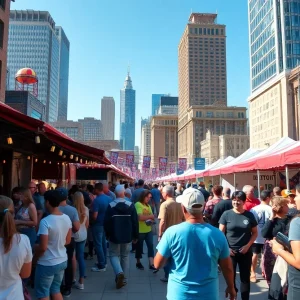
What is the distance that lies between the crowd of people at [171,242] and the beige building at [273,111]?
77913 millimetres

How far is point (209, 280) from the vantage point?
2.72 meters

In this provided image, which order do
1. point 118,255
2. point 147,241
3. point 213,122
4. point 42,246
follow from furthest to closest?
1. point 213,122
2. point 147,241
3. point 118,255
4. point 42,246

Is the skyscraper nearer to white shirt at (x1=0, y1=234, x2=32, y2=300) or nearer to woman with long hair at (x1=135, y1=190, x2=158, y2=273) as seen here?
woman with long hair at (x1=135, y1=190, x2=158, y2=273)

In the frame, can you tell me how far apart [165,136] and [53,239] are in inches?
6130

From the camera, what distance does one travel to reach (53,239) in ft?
13.1

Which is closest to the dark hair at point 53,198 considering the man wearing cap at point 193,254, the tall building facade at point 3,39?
the man wearing cap at point 193,254

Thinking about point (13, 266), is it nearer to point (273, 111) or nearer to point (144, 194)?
point (144, 194)

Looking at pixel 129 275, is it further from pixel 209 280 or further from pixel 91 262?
pixel 209 280

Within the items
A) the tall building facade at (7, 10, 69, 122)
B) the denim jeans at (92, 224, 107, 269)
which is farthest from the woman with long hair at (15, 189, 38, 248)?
the tall building facade at (7, 10, 69, 122)

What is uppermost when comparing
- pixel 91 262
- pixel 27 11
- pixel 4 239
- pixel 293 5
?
pixel 27 11

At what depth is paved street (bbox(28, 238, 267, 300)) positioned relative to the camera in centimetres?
544

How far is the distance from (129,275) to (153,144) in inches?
5788

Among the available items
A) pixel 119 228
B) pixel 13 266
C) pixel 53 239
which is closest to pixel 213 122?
pixel 119 228

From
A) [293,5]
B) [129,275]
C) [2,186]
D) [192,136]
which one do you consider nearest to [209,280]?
[129,275]
